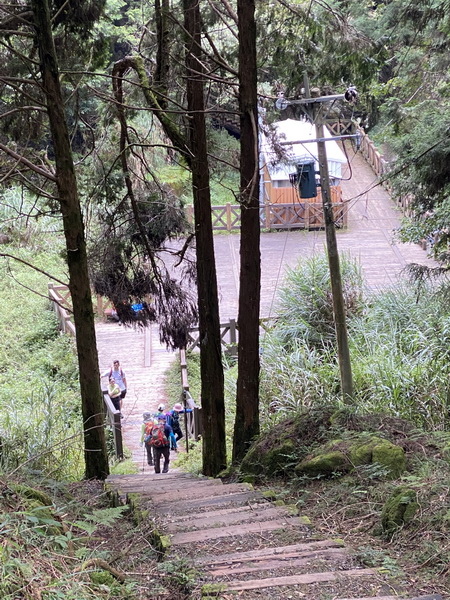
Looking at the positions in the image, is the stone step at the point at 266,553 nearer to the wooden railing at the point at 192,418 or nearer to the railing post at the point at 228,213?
the wooden railing at the point at 192,418

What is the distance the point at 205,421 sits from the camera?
30.7 feet

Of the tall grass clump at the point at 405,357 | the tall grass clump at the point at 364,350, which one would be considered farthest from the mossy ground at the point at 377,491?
the tall grass clump at the point at 405,357

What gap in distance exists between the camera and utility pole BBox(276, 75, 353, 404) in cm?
941

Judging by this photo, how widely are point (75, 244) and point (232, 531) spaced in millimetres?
4281

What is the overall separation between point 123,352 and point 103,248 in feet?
27.0

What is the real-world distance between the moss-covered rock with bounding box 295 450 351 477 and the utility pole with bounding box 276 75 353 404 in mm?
3616

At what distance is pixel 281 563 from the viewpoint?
426cm

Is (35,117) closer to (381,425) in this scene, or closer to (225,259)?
(381,425)

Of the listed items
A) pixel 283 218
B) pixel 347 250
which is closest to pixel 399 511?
pixel 347 250

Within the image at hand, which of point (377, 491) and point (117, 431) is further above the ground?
point (377, 491)

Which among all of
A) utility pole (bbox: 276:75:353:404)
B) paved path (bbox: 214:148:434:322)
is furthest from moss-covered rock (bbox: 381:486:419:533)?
paved path (bbox: 214:148:434:322)

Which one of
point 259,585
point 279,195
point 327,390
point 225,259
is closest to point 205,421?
point 327,390

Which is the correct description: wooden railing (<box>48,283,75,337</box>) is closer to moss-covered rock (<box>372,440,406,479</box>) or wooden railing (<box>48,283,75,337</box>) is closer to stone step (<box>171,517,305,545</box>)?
moss-covered rock (<box>372,440,406,479</box>)

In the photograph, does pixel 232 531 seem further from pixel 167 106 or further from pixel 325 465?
pixel 167 106
